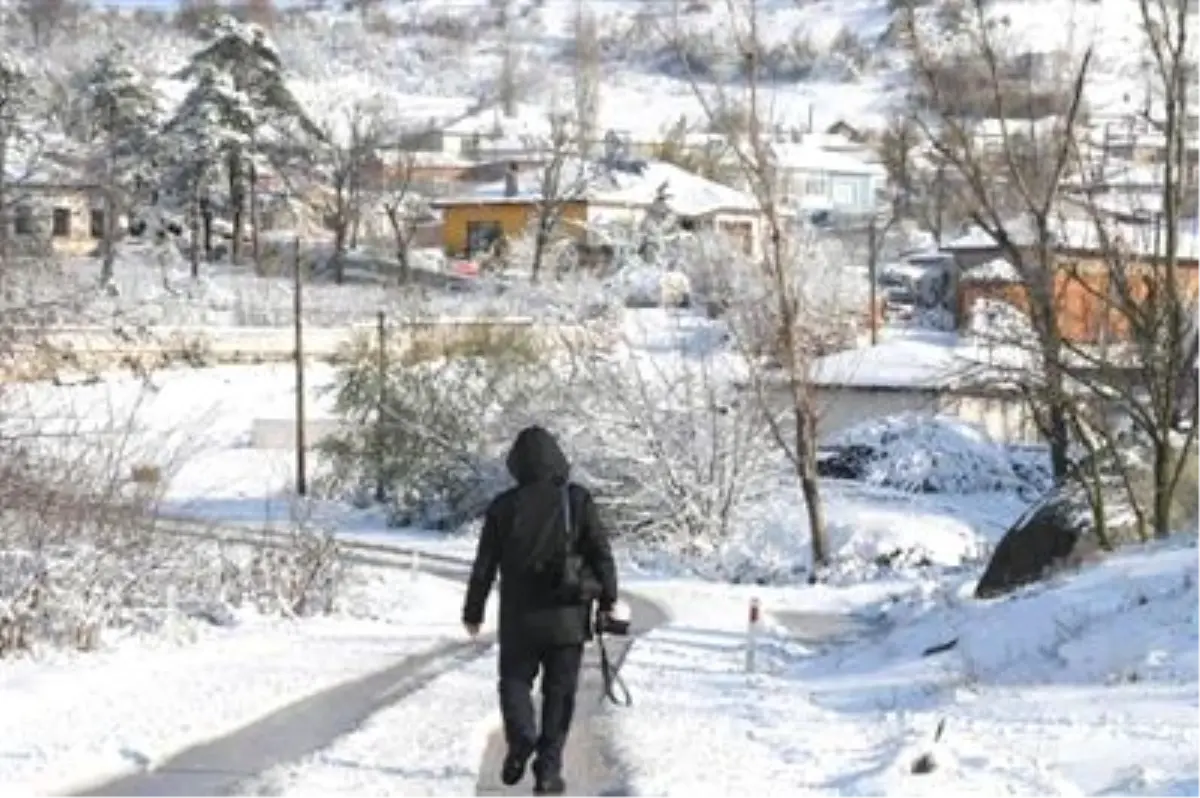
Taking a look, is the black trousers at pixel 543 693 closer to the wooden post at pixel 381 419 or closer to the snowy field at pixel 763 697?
the snowy field at pixel 763 697

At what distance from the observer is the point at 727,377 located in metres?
44.3

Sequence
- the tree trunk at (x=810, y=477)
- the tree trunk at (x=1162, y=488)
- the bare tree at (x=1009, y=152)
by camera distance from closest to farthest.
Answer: the tree trunk at (x=1162, y=488)
the bare tree at (x=1009, y=152)
the tree trunk at (x=810, y=477)

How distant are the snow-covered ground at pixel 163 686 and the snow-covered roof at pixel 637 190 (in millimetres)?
74324

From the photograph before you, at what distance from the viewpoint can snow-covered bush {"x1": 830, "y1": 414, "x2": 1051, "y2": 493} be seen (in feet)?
162

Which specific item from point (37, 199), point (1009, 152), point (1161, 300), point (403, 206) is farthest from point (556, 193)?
point (1161, 300)

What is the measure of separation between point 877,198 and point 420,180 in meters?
32.5

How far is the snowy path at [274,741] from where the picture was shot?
10977mm

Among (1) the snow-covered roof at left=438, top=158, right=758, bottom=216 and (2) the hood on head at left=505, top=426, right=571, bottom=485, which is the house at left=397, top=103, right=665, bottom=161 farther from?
(2) the hood on head at left=505, top=426, right=571, bottom=485

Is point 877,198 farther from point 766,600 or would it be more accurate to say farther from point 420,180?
point 766,600

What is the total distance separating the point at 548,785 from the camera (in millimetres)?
10562

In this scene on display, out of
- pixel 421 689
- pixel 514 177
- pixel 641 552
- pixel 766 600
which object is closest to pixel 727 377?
pixel 641 552

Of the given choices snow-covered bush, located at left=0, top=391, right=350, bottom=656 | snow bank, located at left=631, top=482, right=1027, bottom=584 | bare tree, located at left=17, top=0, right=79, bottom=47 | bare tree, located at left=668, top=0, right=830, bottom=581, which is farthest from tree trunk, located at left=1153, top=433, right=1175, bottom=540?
bare tree, located at left=17, top=0, right=79, bottom=47

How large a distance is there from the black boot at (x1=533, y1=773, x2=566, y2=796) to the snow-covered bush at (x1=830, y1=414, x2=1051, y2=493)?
39.1 m

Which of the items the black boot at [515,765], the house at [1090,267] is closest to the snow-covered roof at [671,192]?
the house at [1090,267]
